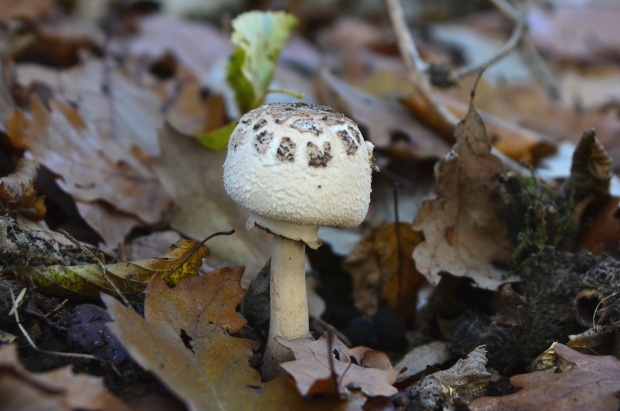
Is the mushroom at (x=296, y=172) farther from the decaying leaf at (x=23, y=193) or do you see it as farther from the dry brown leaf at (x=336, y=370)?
the decaying leaf at (x=23, y=193)

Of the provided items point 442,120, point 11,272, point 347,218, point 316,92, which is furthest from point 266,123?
point 316,92

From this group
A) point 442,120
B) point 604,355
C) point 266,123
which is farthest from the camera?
point 442,120

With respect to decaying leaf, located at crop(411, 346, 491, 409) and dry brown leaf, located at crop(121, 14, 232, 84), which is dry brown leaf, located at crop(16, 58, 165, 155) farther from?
decaying leaf, located at crop(411, 346, 491, 409)

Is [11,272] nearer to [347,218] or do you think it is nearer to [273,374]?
[273,374]

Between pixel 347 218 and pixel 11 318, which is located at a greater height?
pixel 347 218

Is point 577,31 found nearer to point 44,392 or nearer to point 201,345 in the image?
point 201,345

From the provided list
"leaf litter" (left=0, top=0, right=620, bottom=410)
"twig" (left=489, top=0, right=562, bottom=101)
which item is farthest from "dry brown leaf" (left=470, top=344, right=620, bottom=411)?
"twig" (left=489, top=0, right=562, bottom=101)
